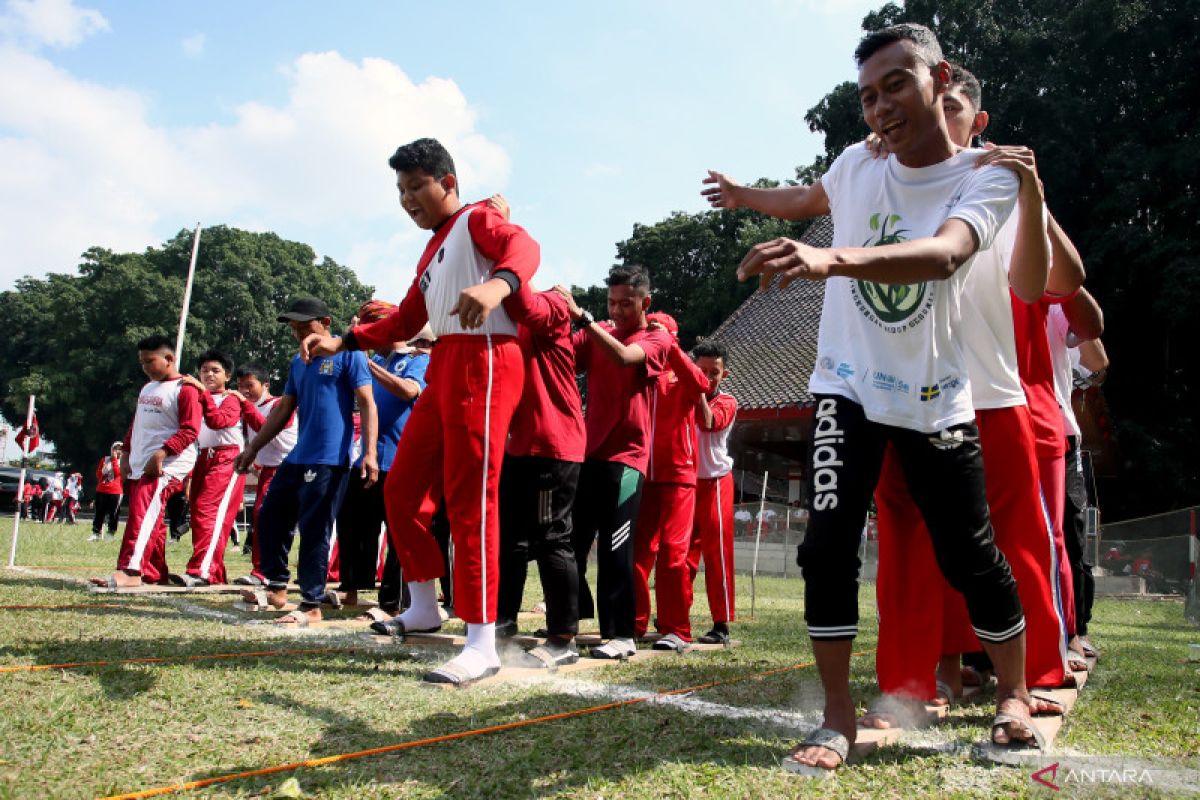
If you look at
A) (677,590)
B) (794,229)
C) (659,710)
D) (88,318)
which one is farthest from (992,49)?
(88,318)

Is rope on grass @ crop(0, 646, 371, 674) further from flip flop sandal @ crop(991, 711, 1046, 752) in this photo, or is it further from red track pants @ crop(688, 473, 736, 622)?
flip flop sandal @ crop(991, 711, 1046, 752)

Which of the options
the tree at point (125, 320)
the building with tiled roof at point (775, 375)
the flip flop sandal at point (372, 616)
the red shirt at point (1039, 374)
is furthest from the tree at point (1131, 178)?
the tree at point (125, 320)

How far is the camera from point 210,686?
133 inches

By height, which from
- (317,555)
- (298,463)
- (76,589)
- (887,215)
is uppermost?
(887,215)

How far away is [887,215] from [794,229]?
3660 centimetres

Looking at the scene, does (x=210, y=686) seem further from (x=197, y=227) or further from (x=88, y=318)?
(x=88, y=318)

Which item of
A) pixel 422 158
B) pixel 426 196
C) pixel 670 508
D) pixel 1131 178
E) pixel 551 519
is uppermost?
pixel 1131 178

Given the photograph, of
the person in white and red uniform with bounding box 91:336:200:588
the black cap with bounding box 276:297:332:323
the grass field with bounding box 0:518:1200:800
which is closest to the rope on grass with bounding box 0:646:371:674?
the grass field with bounding box 0:518:1200:800

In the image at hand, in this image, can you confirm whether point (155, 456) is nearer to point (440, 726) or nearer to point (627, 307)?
point (627, 307)

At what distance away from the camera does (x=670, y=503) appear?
225 inches

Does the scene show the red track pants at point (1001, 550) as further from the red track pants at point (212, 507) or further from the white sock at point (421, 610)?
the red track pants at point (212, 507)

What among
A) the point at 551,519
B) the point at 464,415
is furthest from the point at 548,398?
the point at 464,415

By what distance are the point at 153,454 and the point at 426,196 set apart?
169 inches

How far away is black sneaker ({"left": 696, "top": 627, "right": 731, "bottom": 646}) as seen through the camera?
18.9ft
